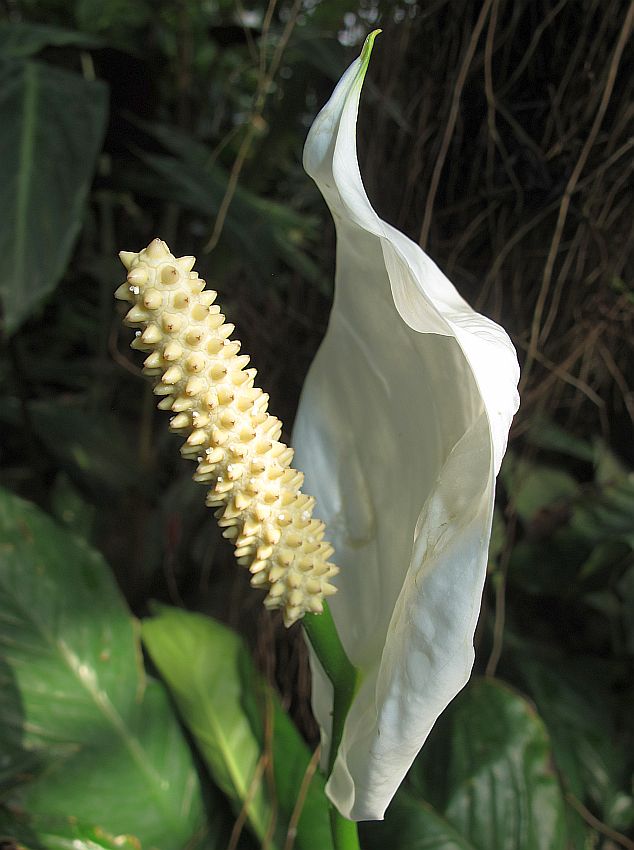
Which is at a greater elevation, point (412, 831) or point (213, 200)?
point (213, 200)

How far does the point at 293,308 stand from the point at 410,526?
1.26 feet

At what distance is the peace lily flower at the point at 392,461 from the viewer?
0.21 m

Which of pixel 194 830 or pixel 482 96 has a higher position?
pixel 482 96

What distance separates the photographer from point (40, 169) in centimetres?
55

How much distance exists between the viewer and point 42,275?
512mm

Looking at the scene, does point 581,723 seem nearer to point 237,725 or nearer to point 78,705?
point 237,725

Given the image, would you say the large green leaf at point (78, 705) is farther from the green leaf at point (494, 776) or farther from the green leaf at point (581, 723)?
the green leaf at point (581, 723)

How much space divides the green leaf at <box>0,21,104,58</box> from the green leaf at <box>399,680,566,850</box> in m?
0.61

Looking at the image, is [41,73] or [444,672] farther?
[41,73]

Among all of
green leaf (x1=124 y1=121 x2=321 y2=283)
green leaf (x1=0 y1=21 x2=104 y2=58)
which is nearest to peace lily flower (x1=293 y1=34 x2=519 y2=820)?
green leaf (x1=124 y1=121 x2=321 y2=283)

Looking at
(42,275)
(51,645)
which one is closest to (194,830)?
(51,645)

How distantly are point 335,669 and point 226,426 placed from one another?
117 millimetres

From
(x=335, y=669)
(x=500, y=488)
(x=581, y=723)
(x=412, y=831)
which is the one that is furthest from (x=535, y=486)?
(x=335, y=669)

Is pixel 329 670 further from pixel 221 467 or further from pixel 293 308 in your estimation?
pixel 293 308
